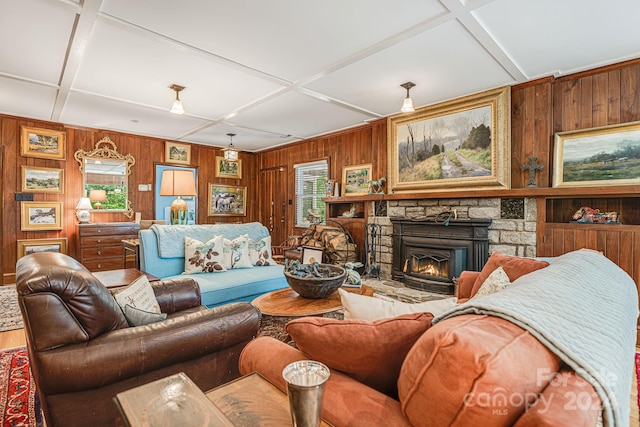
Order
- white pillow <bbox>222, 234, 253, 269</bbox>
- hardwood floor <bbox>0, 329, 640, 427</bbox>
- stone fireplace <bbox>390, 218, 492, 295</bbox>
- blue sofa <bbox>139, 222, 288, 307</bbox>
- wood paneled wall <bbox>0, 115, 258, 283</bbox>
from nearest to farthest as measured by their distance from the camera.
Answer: hardwood floor <bbox>0, 329, 640, 427</bbox> < blue sofa <bbox>139, 222, 288, 307</bbox> < white pillow <bbox>222, 234, 253, 269</bbox> < stone fireplace <bbox>390, 218, 492, 295</bbox> < wood paneled wall <bbox>0, 115, 258, 283</bbox>

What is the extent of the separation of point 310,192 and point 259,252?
9.09 feet

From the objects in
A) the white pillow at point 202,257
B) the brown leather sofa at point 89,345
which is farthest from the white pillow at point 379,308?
the white pillow at point 202,257

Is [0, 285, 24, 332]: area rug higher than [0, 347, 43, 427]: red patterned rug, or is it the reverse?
[0, 285, 24, 332]: area rug

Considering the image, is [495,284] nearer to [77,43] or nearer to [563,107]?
[563,107]

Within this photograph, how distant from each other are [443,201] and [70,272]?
12.9 ft

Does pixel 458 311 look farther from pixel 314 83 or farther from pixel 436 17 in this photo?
pixel 314 83

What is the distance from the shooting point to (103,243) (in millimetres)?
5059

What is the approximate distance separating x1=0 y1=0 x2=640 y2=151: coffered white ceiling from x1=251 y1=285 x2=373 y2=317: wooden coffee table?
204 cm

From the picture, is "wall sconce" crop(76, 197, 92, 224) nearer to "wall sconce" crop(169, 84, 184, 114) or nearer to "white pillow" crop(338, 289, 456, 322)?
"wall sconce" crop(169, 84, 184, 114)

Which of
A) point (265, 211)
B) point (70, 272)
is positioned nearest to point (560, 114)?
point (70, 272)

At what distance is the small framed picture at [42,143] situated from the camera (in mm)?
4781

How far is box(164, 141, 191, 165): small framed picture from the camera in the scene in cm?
615

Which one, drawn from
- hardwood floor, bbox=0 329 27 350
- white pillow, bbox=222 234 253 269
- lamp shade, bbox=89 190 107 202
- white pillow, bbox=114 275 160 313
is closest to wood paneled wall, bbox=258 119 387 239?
white pillow, bbox=222 234 253 269

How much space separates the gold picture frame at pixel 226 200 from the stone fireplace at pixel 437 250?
12.7ft
